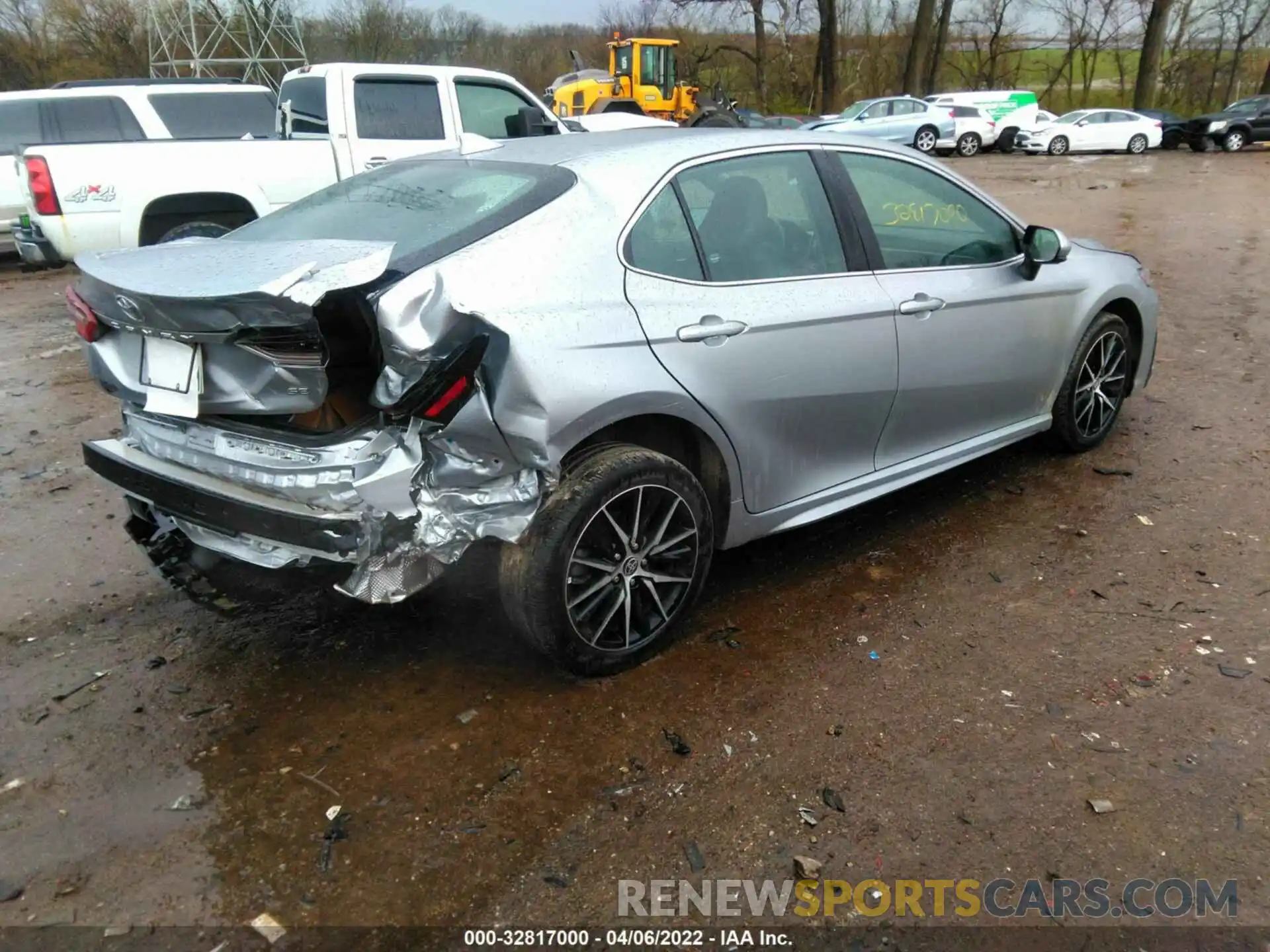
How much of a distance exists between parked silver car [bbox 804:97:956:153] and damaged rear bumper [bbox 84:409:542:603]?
88.7 ft

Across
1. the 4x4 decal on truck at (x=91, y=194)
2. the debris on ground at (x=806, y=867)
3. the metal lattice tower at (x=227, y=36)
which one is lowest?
the debris on ground at (x=806, y=867)

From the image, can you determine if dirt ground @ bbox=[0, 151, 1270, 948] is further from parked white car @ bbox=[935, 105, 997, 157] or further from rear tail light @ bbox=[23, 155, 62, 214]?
parked white car @ bbox=[935, 105, 997, 157]

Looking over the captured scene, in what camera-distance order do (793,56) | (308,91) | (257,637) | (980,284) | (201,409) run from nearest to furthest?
(201,409), (257,637), (980,284), (308,91), (793,56)

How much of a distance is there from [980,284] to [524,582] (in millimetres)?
2438

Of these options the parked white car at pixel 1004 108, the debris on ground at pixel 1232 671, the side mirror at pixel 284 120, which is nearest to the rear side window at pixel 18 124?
the side mirror at pixel 284 120

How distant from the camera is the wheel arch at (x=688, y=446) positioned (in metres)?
3.06

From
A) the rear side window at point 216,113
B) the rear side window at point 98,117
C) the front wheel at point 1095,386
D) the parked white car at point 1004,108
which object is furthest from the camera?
the parked white car at point 1004,108

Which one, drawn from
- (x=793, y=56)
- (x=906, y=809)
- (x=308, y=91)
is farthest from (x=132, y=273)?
(x=793, y=56)

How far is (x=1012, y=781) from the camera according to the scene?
8.73 feet

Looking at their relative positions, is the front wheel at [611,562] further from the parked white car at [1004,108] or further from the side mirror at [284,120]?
the parked white car at [1004,108]

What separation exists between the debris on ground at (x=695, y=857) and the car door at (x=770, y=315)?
1.32 metres

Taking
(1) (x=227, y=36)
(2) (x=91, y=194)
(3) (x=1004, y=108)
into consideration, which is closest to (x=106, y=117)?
(2) (x=91, y=194)

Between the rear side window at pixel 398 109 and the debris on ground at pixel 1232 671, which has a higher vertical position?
the rear side window at pixel 398 109

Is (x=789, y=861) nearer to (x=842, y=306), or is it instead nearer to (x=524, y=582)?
(x=524, y=582)
